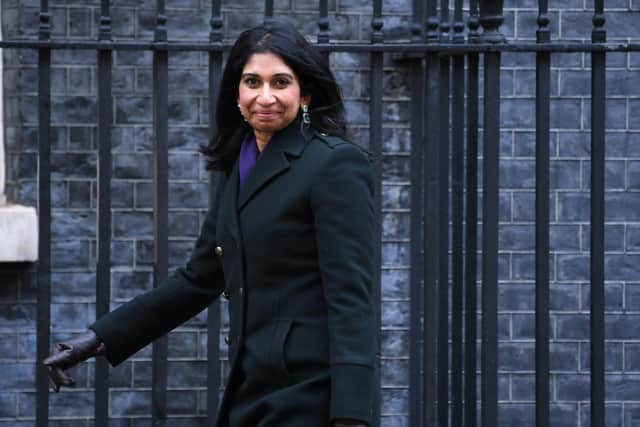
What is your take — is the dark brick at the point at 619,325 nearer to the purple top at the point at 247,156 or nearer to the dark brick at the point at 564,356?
the dark brick at the point at 564,356

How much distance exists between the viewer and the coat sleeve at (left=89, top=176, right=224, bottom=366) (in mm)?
3768

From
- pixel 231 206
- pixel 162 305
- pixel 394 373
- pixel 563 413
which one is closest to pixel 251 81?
pixel 231 206

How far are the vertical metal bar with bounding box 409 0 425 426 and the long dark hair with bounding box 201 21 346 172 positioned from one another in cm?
76

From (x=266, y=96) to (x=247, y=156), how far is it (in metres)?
0.22

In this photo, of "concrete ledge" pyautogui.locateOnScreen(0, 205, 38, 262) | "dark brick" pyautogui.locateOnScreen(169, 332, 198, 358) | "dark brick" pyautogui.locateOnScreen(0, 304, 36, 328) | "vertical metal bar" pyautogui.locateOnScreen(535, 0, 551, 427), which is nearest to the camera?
"vertical metal bar" pyautogui.locateOnScreen(535, 0, 551, 427)

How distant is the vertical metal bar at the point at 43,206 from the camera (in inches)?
166

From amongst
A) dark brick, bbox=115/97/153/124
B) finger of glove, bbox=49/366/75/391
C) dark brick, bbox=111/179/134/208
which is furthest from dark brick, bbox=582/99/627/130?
finger of glove, bbox=49/366/75/391

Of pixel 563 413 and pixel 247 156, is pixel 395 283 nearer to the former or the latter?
pixel 563 413

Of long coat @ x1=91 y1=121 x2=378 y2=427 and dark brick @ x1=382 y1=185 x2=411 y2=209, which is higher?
dark brick @ x1=382 y1=185 x2=411 y2=209

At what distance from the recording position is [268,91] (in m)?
3.43

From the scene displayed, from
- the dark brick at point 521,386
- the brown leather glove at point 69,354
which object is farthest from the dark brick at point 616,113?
the brown leather glove at point 69,354

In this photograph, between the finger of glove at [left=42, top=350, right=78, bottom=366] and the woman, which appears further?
the finger of glove at [left=42, top=350, right=78, bottom=366]

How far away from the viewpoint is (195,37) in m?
6.59

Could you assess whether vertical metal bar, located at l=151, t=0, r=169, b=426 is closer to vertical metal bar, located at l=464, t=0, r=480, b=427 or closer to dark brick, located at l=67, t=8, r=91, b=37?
vertical metal bar, located at l=464, t=0, r=480, b=427
